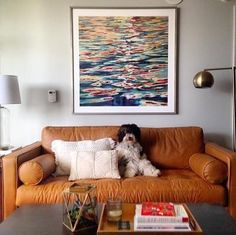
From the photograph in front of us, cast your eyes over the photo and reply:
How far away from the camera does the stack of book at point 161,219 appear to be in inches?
53.4

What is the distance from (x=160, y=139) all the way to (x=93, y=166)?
2.58 ft

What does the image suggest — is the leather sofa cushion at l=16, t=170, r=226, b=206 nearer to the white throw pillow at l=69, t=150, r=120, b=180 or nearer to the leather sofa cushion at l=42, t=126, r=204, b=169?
the white throw pillow at l=69, t=150, r=120, b=180

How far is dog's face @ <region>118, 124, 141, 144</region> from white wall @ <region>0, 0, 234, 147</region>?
42 centimetres

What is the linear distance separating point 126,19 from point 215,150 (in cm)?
159

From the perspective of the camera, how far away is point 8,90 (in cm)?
270

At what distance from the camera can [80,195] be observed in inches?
58.6

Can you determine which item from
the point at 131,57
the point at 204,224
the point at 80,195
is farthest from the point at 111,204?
the point at 131,57

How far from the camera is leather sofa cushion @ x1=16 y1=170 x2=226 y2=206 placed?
214cm

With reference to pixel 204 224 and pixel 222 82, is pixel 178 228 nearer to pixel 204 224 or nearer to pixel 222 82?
pixel 204 224

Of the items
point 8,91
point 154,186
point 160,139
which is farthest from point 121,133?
point 8,91

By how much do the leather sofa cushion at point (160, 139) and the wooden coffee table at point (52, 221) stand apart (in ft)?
3.39

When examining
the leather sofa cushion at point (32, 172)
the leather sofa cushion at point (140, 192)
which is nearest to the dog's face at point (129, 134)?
the leather sofa cushion at point (140, 192)

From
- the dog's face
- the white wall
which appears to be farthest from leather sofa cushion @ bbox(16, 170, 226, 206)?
the white wall

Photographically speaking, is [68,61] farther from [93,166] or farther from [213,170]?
[213,170]
